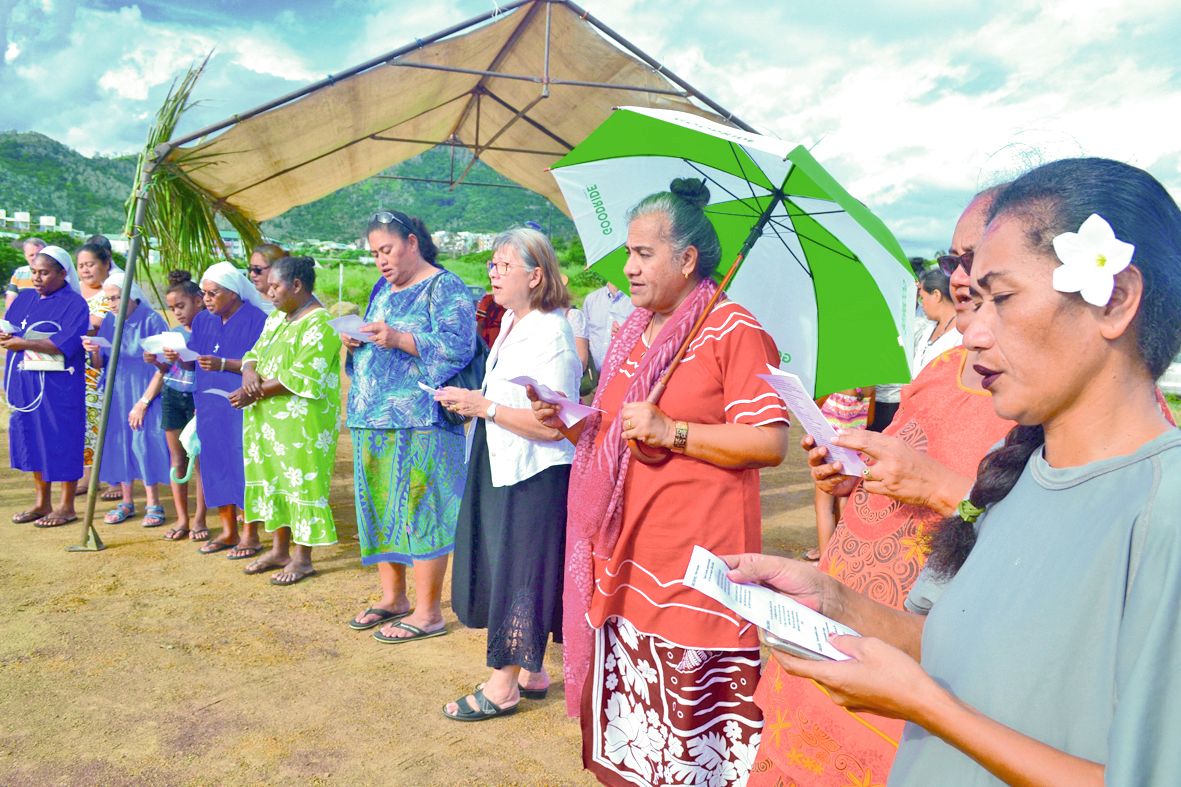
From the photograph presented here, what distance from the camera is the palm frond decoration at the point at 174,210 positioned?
5.07 metres

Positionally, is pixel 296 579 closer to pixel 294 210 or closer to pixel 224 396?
pixel 224 396

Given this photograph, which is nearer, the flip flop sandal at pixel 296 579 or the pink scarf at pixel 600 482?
the pink scarf at pixel 600 482

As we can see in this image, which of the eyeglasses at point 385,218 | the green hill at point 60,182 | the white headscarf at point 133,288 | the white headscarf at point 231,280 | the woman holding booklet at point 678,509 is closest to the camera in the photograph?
the woman holding booklet at point 678,509

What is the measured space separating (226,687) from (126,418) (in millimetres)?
3593

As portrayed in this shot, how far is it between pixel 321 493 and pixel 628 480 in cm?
312

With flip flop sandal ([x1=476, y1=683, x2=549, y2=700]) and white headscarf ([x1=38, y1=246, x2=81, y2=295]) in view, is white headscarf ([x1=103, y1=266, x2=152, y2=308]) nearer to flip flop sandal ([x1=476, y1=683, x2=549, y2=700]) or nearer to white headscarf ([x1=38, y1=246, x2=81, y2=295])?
white headscarf ([x1=38, y1=246, x2=81, y2=295])

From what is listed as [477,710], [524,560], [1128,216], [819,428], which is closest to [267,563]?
[477,710]

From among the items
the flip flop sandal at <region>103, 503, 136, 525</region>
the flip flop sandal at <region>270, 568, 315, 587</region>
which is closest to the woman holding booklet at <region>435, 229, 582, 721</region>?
the flip flop sandal at <region>270, 568, 315, 587</region>

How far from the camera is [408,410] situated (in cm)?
417

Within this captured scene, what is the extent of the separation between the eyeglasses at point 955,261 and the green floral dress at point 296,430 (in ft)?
12.7

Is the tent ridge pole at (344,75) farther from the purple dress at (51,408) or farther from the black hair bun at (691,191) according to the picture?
the black hair bun at (691,191)

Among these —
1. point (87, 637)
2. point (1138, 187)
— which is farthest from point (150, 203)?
point (1138, 187)

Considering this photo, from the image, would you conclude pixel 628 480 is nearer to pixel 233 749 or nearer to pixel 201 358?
pixel 233 749

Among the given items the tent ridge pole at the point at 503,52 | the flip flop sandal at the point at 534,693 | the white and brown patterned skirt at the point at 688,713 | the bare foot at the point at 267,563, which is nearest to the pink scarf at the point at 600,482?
the white and brown patterned skirt at the point at 688,713
